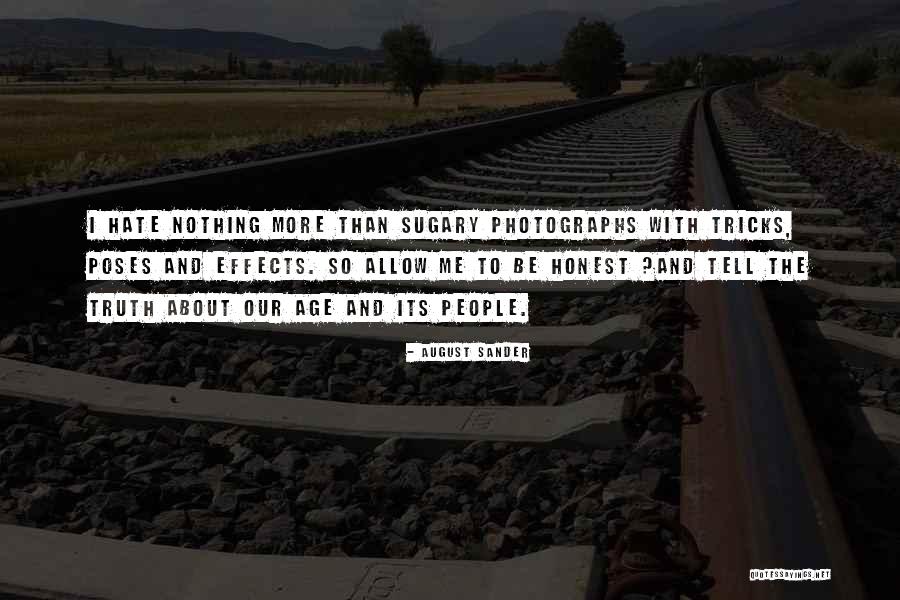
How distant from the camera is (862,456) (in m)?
1.82

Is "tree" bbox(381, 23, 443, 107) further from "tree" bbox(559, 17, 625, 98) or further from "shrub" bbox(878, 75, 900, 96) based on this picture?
"shrub" bbox(878, 75, 900, 96)

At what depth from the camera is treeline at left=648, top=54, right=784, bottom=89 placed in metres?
83.8

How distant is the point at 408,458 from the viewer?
191 cm

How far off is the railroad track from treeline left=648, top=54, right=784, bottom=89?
81204 mm

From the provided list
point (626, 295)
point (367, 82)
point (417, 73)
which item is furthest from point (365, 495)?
point (367, 82)

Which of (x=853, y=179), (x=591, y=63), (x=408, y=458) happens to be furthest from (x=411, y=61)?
(x=408, y=458)

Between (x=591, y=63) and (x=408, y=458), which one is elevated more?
(x=591, y=63)

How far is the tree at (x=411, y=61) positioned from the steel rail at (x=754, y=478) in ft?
211

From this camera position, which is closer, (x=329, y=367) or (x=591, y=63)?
(x=329, y=367)

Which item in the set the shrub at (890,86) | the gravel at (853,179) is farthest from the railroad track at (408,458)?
the shrub at (890,86)

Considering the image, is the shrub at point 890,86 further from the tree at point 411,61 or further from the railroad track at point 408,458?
the railroad track at point 408,458

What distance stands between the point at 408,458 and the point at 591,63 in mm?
68470

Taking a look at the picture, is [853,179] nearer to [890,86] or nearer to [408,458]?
[408,458]

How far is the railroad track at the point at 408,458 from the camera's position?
1.31m
